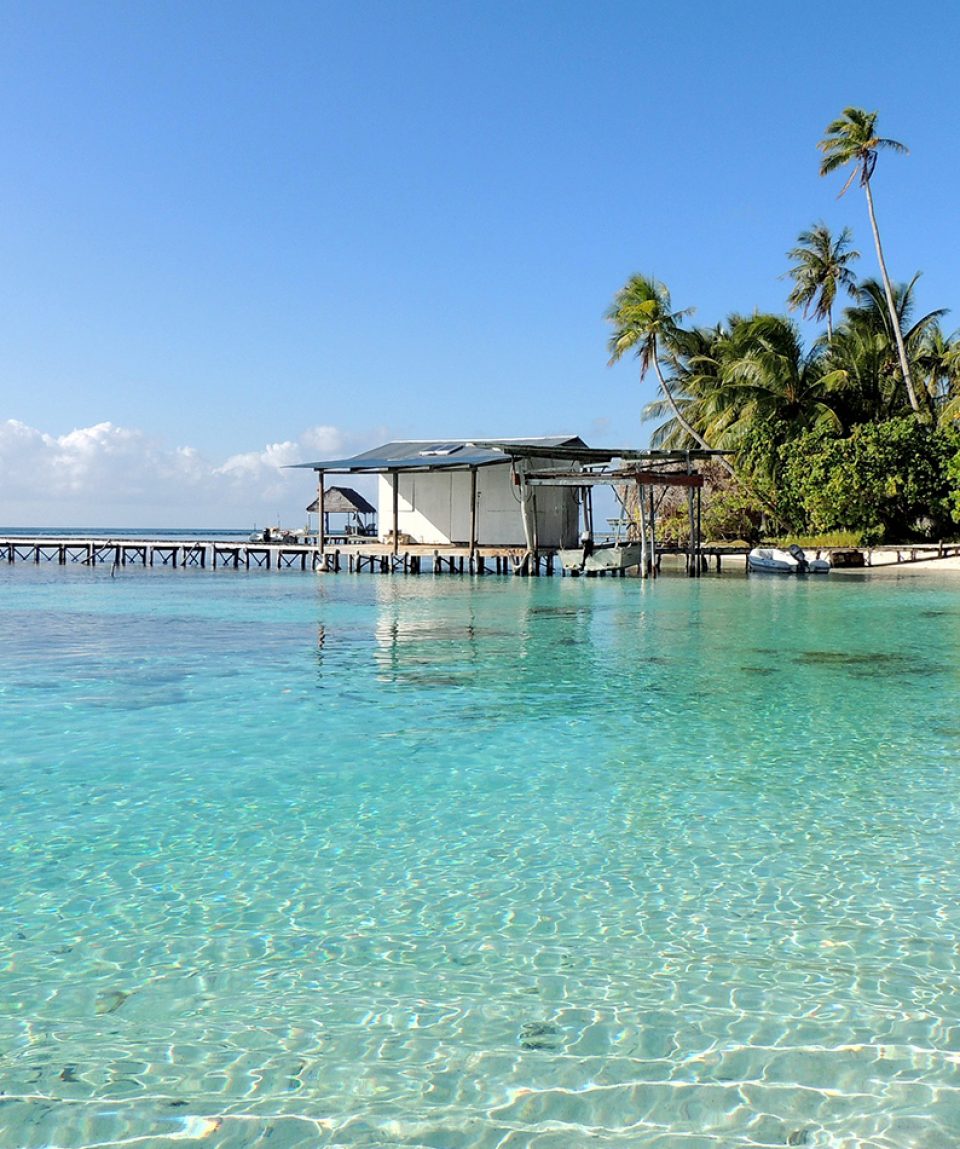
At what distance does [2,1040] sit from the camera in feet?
10.7

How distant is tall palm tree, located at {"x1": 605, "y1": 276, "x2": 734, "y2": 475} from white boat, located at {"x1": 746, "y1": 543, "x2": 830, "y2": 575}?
566 centimetres

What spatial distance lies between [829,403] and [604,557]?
12.4 meters

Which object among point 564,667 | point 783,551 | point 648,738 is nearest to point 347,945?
point 648,738

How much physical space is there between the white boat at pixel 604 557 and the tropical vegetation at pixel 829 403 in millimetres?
5677

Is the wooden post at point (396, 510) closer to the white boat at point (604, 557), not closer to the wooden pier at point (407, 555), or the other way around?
the wooden pier at point (407, 555)

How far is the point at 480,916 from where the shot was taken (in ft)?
14.5

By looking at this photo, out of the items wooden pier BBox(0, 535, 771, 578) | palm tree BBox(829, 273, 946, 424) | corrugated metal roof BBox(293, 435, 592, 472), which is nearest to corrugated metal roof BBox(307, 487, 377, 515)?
wooden pier BBox(0, 535, 771, 578)

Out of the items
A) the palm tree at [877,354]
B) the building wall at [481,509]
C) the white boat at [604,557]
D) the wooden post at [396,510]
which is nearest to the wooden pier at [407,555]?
the wooden post at [396,510]

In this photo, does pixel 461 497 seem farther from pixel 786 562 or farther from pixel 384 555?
pixel 786 562

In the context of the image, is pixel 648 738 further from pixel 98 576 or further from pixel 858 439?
pixel 98 576

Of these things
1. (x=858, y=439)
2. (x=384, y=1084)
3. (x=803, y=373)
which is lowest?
(x=384, y=1084)

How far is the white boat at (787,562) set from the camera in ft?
101

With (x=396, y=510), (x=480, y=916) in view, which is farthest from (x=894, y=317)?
(x=480, y=916)

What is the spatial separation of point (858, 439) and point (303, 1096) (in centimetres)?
3263
